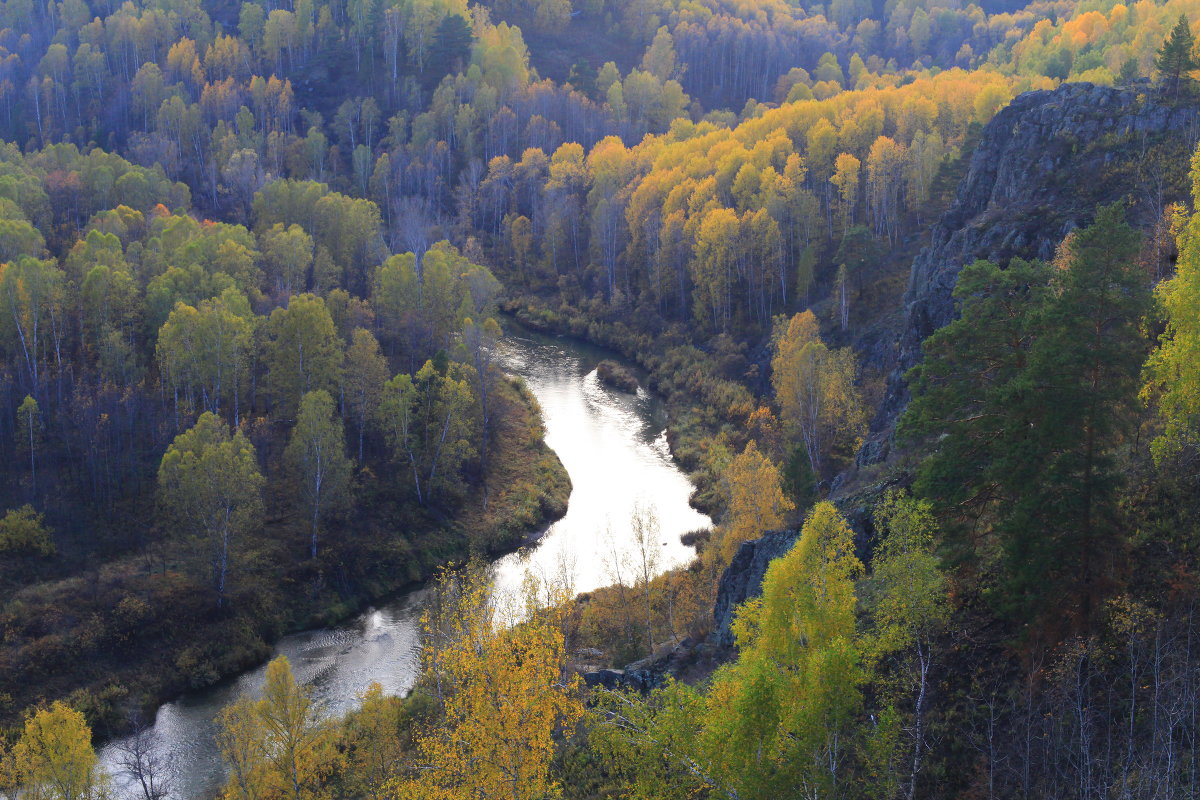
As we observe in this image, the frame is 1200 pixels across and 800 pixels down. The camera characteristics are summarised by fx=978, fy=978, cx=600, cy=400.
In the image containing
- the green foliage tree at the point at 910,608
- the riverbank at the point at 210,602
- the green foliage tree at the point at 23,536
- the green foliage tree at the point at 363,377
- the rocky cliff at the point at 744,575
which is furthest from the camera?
the green foliage tree at the point at 363,377

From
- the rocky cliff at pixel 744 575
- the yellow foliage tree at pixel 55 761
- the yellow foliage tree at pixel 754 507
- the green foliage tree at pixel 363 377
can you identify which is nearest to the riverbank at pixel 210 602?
the green foliage tree at pixel 363 377

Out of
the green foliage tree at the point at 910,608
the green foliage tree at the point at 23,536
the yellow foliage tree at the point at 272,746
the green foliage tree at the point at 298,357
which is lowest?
the green foliage tree at the point at 23,536

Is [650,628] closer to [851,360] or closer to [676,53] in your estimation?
[851,360]

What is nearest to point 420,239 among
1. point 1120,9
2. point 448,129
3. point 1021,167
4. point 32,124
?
point 1021,167

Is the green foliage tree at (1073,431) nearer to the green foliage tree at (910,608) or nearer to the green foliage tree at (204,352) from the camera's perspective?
the green foliage tree at (910,608)

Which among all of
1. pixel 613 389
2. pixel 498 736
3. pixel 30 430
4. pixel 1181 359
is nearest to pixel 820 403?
pixel 613 389
